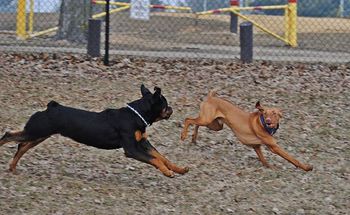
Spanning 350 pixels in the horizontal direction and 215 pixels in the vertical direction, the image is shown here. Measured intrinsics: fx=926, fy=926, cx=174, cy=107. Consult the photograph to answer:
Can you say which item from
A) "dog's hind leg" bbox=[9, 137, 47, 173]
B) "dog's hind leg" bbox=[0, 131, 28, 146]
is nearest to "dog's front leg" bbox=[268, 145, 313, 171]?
"dog's hind leg" bbox=[9, 137, 47, 173]

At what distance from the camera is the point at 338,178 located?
8.19m

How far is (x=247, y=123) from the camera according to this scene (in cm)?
844

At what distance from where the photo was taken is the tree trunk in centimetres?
1508

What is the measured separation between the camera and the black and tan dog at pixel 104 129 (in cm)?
737

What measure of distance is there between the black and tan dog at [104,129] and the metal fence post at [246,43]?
208 inches

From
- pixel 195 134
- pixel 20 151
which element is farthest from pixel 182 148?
pixel 20 151

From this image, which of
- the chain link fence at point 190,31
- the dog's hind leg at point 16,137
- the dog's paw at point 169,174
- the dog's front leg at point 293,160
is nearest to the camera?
the dog's paw at point 169,174

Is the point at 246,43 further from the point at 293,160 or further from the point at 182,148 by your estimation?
the point at 293,160

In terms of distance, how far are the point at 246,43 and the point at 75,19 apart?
3.74 metres

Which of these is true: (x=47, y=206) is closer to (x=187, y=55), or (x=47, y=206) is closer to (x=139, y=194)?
(x=139, y=194)

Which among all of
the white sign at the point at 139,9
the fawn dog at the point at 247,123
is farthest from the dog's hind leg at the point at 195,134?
the white sign at the point at 139,9

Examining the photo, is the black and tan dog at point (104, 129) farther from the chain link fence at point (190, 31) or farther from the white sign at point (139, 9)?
the white sign at point (139, 9)

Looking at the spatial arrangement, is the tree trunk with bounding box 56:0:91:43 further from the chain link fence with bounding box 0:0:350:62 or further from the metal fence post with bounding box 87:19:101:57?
the metal fence post with bounding box 87:19:101:57

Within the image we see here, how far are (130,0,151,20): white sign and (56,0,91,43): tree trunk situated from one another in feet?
2.89
